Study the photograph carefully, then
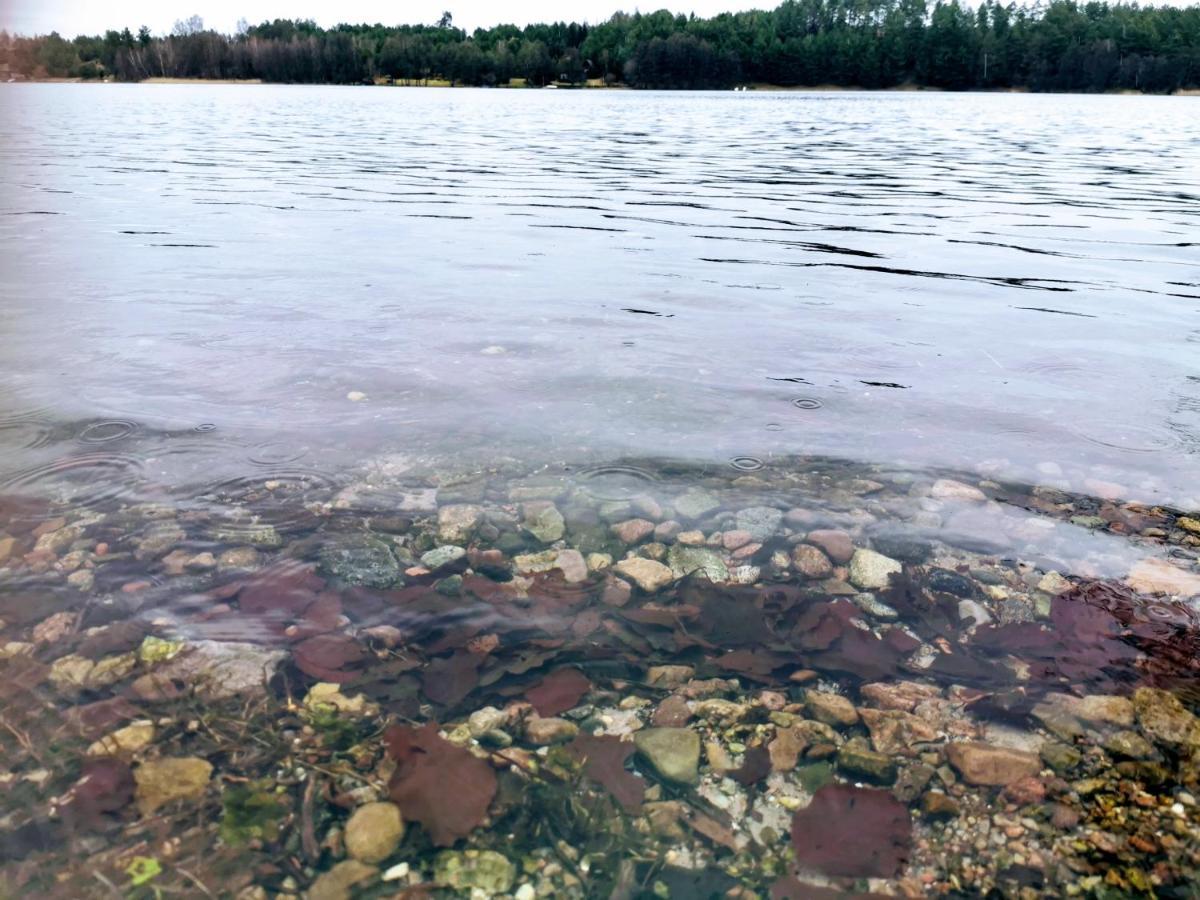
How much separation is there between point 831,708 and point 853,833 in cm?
61

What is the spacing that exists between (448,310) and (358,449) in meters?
4.05

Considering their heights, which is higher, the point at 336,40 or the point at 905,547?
the point at 336,40

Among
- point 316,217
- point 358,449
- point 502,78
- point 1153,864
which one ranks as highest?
point 502,78

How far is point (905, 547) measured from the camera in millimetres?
4465

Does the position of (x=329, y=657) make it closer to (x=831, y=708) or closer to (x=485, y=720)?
(x=485, y=720)

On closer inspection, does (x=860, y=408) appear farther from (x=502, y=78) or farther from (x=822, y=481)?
(x=502, y=78)

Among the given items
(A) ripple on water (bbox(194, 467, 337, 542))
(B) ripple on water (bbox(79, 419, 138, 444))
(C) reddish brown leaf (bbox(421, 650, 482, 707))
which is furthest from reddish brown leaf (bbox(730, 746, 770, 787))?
(B) ripple on water (bbox(79, 419, 138, 444))

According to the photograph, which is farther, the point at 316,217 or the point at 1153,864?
the point at 316,217

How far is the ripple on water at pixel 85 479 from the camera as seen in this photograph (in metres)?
4.70

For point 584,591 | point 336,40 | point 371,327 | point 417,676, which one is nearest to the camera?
point 417,676

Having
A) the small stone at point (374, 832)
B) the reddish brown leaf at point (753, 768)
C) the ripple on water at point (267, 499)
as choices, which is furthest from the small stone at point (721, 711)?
the ripple on water at point (267, 499)

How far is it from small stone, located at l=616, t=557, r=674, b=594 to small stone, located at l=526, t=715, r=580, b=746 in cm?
104

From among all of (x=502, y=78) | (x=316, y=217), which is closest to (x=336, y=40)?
(x=502, y=78)

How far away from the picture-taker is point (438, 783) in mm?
2867
